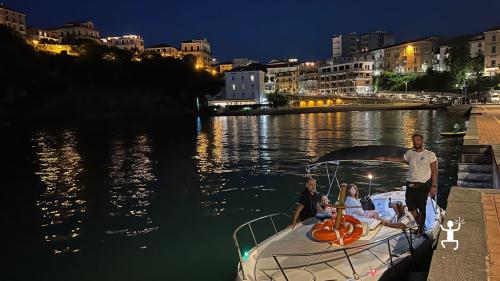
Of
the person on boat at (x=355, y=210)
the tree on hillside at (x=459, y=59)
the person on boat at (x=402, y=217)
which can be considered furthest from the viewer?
the tree on hillside at (x=459, y=59)

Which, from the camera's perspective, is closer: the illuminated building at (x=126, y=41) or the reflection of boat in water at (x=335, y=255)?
the reflection of boat in water at (x=335, y=255)

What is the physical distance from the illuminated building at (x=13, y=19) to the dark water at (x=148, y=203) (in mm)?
124772

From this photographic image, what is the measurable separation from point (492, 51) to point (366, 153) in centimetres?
11417

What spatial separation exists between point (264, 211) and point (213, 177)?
31.9 ft

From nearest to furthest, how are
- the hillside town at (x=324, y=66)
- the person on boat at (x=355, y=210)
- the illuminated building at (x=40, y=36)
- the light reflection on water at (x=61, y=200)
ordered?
the person on boat at (x=355, y=210) → the light reflection on water at (x=61, y=200) → the hillside town at (x=324, y=66) → the illuminated building at (x=40, y=36)

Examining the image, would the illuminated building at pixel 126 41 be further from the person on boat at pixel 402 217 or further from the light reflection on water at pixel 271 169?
the person on boat at pixel 402 217

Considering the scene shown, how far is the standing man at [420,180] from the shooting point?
34.3 feet

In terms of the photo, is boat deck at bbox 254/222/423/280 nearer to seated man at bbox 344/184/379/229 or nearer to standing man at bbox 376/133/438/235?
seated man at bbox 344/184/379/229

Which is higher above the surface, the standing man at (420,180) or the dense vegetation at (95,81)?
the dense vegetation at (95,81)

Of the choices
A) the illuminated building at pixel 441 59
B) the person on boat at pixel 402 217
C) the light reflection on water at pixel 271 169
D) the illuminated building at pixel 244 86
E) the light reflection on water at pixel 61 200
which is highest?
the illuminated building at pixel 441 59

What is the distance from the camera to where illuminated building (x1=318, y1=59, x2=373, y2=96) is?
5723 inches

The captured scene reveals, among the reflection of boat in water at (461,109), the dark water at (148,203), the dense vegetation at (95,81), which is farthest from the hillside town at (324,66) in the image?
the dark water at (148,203)

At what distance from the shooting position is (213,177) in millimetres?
27547

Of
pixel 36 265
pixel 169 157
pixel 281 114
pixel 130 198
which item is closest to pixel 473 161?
pixel 130 198
